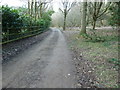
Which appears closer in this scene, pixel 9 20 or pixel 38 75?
pixel 38 75

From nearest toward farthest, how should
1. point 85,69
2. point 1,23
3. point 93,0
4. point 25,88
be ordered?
point 25,88 < point 85,69 < point 1,23 < point 93,0

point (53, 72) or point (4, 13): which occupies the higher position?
point (4, 13)

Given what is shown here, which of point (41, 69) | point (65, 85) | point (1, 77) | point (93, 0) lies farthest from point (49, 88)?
point (93, 0)

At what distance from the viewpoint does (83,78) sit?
3.75 meters

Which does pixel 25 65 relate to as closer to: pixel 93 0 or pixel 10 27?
pixel 10 27

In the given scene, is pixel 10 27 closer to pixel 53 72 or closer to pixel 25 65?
pixel 25 65

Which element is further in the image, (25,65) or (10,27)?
(10,27)

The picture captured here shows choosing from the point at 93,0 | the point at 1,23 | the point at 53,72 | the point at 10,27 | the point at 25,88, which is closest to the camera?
the point at 25,88

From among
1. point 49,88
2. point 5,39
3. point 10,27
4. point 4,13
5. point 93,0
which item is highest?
point 93,0

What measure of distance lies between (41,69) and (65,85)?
139cm

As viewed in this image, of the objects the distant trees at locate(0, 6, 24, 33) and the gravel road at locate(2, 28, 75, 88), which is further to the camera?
the distant trees at locate(0, 6, 24, 33)

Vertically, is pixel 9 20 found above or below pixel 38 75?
above

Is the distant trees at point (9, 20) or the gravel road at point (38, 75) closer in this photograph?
the gravel road at point (38, 75)

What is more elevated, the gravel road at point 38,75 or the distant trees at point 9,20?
the distant trees at point 9,20
